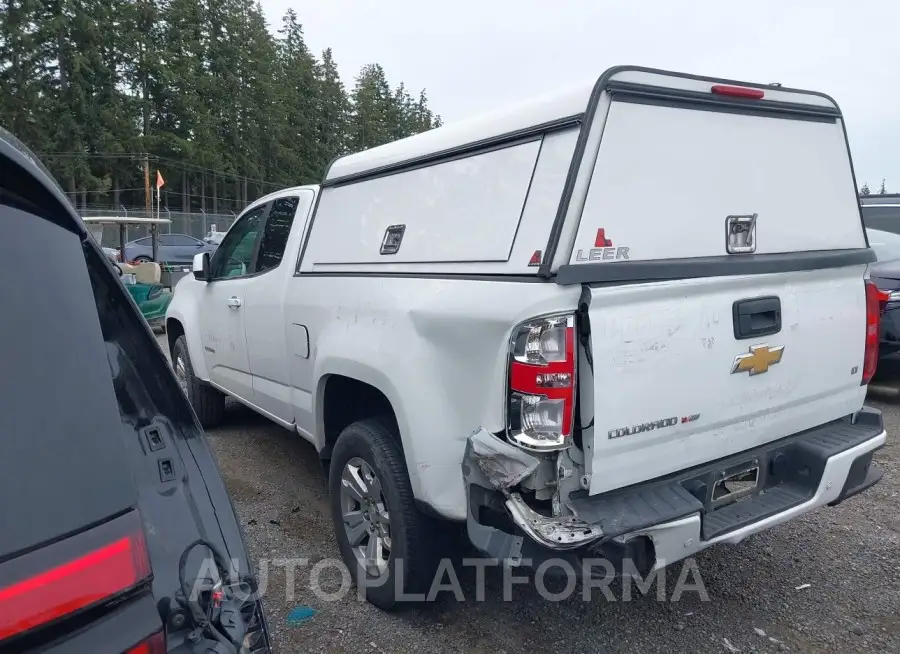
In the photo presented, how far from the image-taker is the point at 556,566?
7.55 feet

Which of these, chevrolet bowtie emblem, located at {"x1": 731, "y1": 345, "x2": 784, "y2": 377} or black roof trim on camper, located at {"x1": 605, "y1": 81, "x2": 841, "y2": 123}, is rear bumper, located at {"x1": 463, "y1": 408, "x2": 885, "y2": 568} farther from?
black roof trim on camper, located at {"x1": 605, "y1": 81, "x2": 841, "y2": 123}

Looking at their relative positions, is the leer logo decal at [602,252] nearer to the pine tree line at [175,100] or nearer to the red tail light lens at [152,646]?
the red tail light lens at [152,646]

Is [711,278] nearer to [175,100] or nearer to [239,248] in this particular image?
[239,248]

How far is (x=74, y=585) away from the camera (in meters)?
1.08

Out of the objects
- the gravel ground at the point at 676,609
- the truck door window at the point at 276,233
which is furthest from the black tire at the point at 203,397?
the gravel ground at the point at 676,609

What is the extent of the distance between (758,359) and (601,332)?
83cm

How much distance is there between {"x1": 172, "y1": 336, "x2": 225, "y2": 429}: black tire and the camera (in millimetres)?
5734

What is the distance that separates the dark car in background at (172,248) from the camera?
71.6ft

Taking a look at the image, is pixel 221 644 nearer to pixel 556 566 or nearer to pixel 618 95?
pixel 556 566

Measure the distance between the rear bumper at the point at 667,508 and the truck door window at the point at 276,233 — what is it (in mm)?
2456

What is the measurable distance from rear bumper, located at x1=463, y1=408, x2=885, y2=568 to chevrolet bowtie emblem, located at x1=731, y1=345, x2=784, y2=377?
38cm

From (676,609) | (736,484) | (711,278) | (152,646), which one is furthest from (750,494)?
(152,646)

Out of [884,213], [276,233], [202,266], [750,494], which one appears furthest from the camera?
[884,213]

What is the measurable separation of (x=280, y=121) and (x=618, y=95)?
171 ft
